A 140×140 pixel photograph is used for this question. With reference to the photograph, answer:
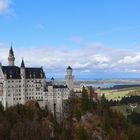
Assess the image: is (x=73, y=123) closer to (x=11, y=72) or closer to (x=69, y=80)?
(x=69, y=80)

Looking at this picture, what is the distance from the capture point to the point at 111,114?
127 metres

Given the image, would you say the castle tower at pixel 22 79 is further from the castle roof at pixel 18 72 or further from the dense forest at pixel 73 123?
the dense forest at pixel 73 123

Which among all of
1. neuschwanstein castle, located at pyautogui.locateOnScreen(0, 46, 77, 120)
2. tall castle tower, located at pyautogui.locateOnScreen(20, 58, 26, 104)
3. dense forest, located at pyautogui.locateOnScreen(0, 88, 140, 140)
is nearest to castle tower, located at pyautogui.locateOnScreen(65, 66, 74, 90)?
neuschwanstein castle, located at pyautogui.locateOnScreen(0, 46, 77, 120)

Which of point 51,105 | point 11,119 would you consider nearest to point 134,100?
point 51,105

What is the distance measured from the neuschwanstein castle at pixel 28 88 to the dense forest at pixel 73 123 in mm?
3321

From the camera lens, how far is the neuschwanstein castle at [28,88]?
388 feet

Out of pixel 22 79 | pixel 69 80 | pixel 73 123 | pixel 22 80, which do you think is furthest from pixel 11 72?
pixel 73 123

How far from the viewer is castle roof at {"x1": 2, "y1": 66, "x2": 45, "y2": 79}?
12094 centimetres

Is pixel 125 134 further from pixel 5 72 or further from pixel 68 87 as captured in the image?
pixel 5 72

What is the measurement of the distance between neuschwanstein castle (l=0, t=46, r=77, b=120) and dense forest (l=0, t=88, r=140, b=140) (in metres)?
3.32

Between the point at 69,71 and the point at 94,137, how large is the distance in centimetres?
2742

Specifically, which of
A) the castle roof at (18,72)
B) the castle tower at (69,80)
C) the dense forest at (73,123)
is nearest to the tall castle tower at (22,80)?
the castle roof at (18,72)

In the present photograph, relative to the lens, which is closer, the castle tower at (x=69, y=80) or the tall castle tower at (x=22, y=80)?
the tall castle tower at (x=22, y=80)

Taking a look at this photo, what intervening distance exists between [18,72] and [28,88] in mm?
5895
